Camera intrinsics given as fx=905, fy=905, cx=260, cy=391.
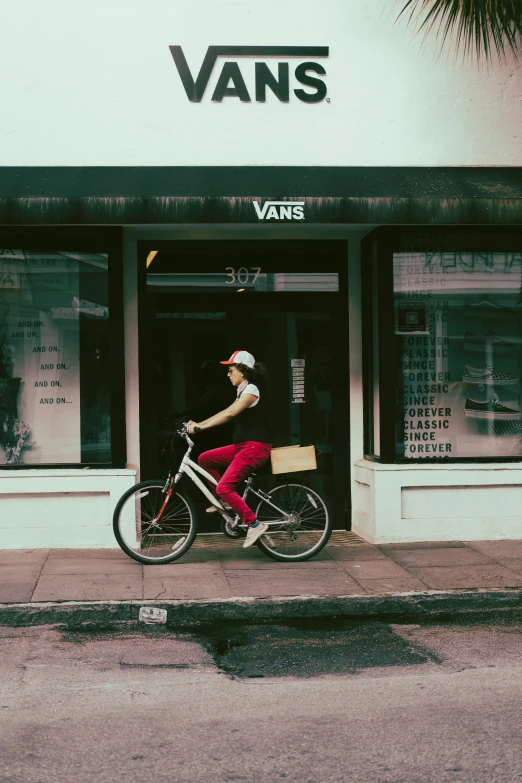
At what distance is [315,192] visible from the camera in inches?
330

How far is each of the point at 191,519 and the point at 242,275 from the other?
A: 2865 mm

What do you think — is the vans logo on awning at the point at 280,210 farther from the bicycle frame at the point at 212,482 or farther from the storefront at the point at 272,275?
the bicycle frame at the point at 212,482

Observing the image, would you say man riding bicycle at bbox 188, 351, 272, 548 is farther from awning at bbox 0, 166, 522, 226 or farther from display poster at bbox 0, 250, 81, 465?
display poster at bbox 0, 250, 81, 465

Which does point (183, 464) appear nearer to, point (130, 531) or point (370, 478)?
point (130, 531)

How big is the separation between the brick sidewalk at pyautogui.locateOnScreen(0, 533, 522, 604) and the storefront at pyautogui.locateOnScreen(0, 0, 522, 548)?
0.46m

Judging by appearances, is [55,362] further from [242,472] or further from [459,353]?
[459,353]

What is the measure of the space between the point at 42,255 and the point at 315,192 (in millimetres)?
2761

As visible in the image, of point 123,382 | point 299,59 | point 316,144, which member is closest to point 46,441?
point 123,382

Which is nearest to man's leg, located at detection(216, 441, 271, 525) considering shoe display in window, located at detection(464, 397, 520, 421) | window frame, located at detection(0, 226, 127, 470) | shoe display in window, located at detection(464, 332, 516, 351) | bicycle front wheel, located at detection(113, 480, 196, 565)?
bicycle front wheel, located at detection(113, 480, 196, 565)

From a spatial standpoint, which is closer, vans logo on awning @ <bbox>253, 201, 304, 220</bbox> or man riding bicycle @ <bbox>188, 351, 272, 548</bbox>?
man riding bicycle @ <bbox>188, 351, 272, 548</bbox>

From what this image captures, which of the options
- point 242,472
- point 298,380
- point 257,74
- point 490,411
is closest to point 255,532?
point 242,472

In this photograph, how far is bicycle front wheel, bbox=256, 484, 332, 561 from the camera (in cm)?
813

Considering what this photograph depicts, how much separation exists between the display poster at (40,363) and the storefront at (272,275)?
0.07 feet

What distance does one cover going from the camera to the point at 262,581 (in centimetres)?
736
